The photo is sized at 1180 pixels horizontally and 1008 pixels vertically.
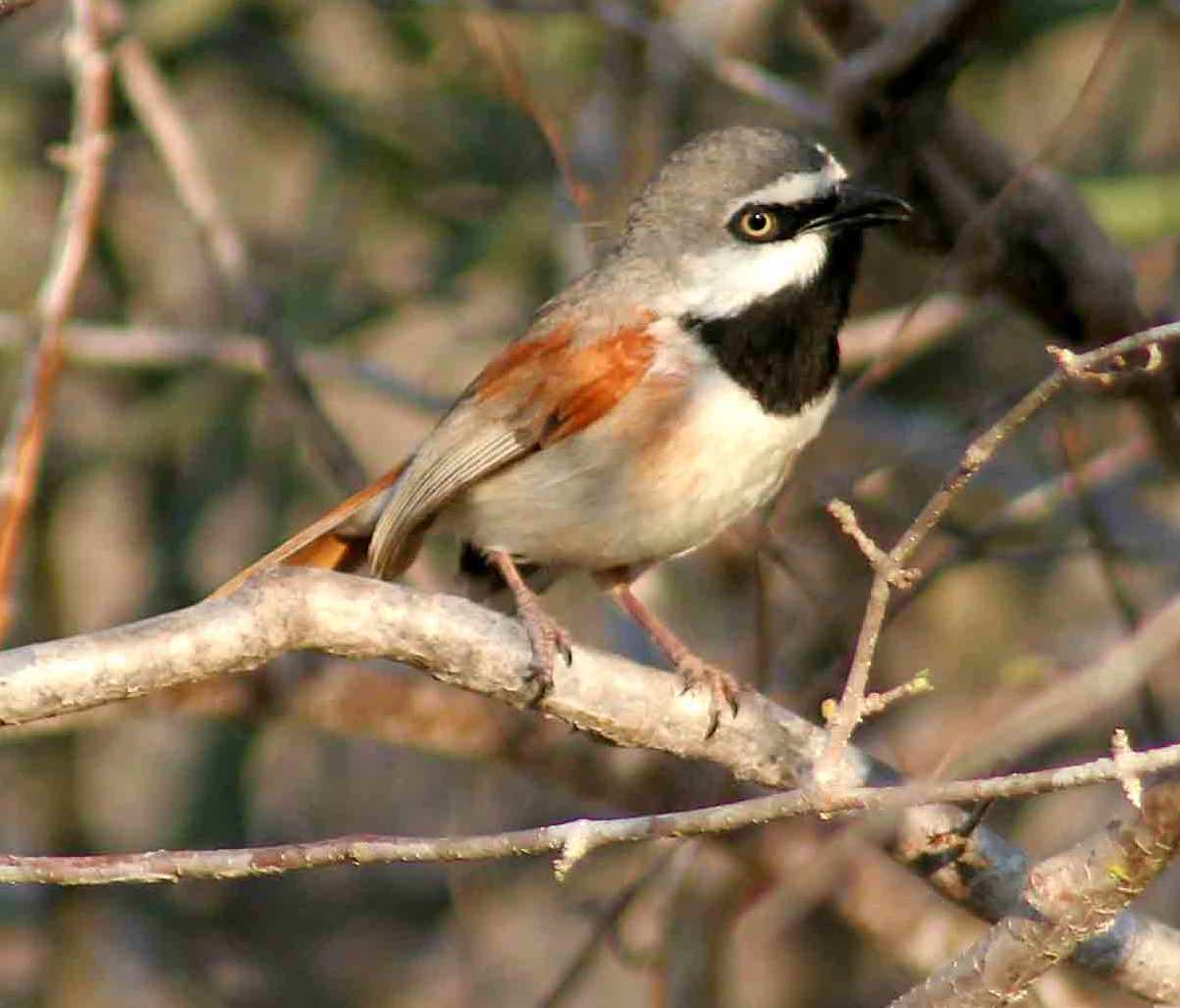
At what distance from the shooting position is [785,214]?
4.55 meters

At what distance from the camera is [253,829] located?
7234 millimetres

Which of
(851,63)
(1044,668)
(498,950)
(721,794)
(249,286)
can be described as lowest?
(498,950)

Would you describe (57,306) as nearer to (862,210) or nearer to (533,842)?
(862,210)

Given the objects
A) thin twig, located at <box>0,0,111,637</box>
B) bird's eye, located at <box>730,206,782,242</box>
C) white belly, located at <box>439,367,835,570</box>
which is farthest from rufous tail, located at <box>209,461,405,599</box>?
bird's eye, located at <box>730,206,782,242</box>

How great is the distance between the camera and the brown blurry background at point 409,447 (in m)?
6.66

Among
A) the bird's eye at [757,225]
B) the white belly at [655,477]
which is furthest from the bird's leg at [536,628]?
the bird's eye at [757,225]

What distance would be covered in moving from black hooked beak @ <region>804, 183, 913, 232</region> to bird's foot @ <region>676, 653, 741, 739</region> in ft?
3.44

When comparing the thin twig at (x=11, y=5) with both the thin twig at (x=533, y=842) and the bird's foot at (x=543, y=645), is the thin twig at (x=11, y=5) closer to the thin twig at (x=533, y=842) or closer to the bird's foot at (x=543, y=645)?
the thin twig at (x=533, y=842)

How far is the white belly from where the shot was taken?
4465mm

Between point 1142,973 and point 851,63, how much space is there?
2.48m

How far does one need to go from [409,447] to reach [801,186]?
10.3 feet

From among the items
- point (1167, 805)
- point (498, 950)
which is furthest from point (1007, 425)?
point (498, 950)

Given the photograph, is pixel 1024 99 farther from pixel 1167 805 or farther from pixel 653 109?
pixel 1167 805

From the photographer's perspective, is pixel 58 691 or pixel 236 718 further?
pixel 236 718
